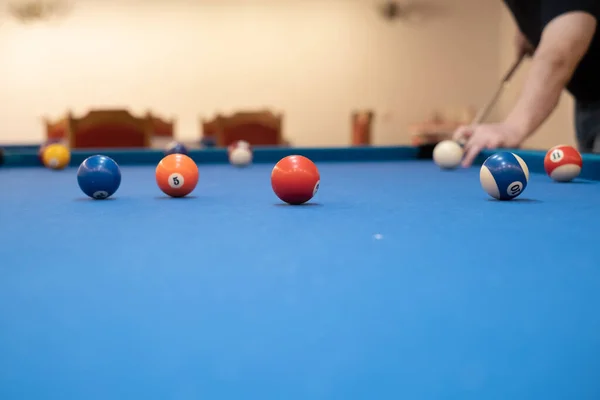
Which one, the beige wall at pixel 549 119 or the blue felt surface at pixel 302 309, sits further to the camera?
the beige wall at pixel 549 119

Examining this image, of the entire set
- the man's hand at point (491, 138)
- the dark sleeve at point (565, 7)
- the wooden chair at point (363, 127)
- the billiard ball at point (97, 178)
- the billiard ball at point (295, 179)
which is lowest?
the wooden chair at point (363, 127)

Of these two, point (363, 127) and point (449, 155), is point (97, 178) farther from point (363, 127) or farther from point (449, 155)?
point (363, 127)

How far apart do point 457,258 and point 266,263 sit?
1.00 feet

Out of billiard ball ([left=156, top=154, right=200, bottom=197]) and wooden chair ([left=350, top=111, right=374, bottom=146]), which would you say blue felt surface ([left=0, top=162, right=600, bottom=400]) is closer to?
billiard ball ([left=156, top=154, right=200, bottom=197])

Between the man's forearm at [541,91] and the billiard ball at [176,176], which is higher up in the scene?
the man's forearm at [541,91]

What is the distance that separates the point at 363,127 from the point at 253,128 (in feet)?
9.82

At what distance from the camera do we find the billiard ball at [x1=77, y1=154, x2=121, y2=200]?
2.07 metres

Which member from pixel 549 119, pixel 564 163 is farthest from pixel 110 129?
pixel 549 119

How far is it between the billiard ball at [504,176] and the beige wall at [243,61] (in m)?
8.81

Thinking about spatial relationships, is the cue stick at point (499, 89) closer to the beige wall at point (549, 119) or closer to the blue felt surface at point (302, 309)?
the blue felt surface at point (302, 309)

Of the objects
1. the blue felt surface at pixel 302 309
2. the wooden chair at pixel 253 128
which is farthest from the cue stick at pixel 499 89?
the blue felt surface at pixel 302 309

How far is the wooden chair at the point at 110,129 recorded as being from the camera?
662 centimetres

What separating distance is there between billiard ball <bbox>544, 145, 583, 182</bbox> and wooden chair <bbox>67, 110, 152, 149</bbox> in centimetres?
491

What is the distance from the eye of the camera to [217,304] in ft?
2.51
